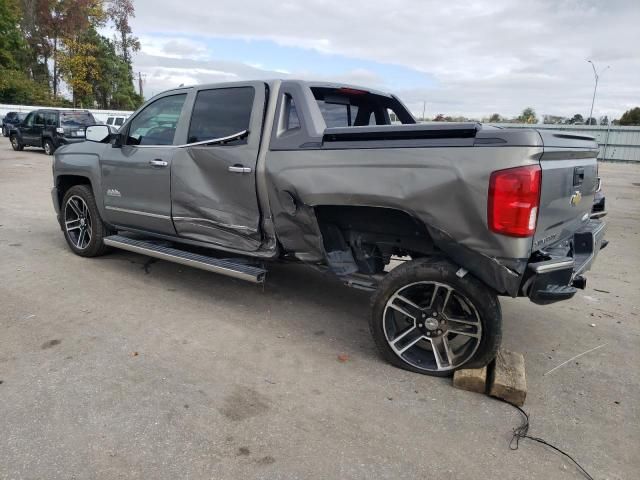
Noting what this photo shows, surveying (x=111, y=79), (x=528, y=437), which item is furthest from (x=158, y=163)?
(x=111, y=79)

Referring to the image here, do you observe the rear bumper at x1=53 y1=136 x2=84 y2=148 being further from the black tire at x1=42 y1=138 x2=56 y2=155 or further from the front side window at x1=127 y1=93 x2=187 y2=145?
the front side window at x1=127 y1=93 x2=187 y2=145

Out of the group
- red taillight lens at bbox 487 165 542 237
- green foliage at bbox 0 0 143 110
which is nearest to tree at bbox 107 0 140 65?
green foliage at bbox 0 0 143 110

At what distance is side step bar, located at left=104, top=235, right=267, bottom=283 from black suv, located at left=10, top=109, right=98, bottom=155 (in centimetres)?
1468

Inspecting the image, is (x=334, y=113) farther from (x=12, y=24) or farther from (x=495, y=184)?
(x=12, y=24)

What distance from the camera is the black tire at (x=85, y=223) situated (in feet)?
18.5

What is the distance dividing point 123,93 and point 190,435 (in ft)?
185

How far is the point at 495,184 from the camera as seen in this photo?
284cm

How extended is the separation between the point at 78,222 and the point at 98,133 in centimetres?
116

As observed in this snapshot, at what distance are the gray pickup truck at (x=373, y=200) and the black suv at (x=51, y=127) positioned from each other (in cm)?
1510

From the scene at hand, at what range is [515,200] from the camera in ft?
9.27

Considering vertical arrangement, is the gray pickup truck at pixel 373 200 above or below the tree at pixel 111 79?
below

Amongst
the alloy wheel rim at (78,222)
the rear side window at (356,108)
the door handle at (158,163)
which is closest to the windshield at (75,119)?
the alloy wheel rim at (78,222)

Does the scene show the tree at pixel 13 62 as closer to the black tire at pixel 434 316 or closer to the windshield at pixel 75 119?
the windshield at pixel 75 119

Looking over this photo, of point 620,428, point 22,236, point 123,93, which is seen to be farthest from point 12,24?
point 620,428
